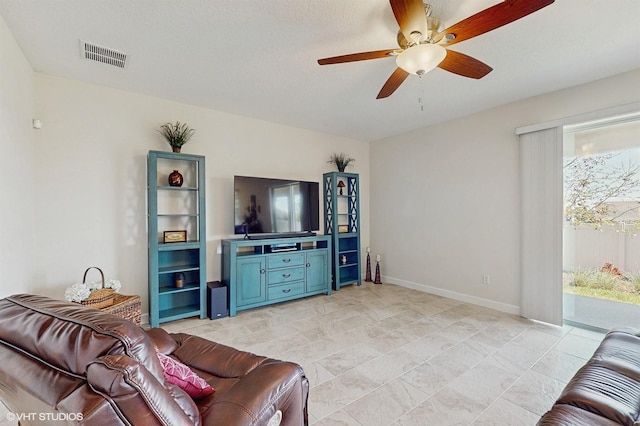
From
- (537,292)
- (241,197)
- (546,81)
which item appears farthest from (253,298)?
(546,81)

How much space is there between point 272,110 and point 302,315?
2.58 meters

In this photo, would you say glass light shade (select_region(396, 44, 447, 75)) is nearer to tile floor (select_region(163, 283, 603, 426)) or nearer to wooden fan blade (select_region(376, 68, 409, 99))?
wooden fan blade (select_region(376, 68, 409, 99))

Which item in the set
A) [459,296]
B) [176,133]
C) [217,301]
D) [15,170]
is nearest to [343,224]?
[459,296]

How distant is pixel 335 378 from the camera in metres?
2.18

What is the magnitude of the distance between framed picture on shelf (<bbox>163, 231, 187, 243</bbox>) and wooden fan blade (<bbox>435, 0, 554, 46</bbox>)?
10.1ft

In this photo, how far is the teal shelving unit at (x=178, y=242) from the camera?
3107 millimetres

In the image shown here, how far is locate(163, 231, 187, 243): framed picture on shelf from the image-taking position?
129 inches

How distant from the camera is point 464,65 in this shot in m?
2.10

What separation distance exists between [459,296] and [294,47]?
371cm

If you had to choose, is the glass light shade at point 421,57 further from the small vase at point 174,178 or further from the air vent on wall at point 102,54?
the small vase at point 174,178

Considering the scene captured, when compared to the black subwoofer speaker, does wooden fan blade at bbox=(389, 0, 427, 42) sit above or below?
above

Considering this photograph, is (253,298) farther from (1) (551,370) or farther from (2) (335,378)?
(1) (551,370)

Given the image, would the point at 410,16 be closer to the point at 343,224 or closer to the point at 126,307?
the point at 126,307

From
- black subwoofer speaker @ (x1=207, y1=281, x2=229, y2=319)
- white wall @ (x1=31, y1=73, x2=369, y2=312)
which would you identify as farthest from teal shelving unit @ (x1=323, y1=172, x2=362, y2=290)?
black subwoofer speaker @ (x1=207, y1=281, x2=229, y2=319)
